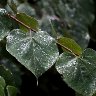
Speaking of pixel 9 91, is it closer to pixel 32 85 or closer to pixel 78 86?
pixel 78 86

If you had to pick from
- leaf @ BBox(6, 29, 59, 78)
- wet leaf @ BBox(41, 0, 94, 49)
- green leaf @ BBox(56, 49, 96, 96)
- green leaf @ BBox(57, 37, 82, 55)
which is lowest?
wet leaf @ BBox(41, 0, 94, 49)

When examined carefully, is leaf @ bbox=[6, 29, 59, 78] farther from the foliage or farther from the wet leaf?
the wet leaf

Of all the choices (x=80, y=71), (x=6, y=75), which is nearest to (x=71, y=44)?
(x=80, y=71)

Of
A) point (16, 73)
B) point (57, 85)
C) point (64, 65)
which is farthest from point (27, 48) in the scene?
point (57, 85)

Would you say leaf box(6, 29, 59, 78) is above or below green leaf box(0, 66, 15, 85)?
above

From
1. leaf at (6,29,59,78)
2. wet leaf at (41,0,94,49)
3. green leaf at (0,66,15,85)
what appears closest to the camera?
leaf at (6,29,59,78)

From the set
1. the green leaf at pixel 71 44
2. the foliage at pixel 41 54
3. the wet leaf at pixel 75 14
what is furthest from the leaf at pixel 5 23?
the wet leaf at pixel 75 14

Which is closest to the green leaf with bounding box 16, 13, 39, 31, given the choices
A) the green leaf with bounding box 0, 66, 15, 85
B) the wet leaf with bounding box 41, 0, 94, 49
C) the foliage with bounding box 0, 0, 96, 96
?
the foliage with bounding box 0, 0, 96, 96
